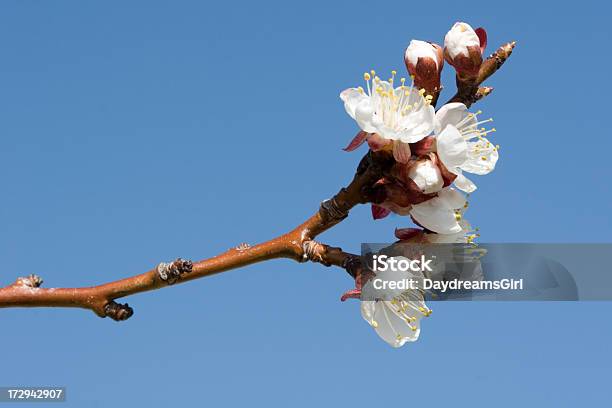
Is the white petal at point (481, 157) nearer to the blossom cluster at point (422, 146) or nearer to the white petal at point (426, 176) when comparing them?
the blossom cluster at point (422, 146)

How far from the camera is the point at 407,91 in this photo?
2.01m

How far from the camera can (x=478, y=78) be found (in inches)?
79.5

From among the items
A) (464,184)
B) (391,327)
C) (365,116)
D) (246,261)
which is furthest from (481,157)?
(246,261)

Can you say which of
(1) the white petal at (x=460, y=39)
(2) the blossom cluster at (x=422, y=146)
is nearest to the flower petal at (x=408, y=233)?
(2) the blossom cluster at (x=422, y=146)

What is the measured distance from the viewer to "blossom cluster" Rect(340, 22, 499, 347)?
187cm

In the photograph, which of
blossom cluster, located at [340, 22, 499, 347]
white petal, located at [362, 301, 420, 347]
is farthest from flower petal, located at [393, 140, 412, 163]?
white petal, located at [362, 301, 420, 347]

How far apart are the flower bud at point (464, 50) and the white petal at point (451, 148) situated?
0.22 meters

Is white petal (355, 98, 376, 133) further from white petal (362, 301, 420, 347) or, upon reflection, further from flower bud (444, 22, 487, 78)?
white petal (362, 301, 420, 347)

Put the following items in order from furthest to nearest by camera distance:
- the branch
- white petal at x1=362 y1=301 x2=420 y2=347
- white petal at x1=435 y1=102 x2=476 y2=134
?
white petal at x1=362 y1=301 x2=420 y2=347, white petal at x1=435 y1=102 x2=476 y2=134, the branch

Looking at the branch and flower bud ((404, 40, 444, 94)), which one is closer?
the branch

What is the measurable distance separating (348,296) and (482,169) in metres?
0.49

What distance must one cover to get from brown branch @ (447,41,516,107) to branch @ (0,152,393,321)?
0.28m

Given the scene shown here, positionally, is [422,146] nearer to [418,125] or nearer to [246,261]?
[418,125]

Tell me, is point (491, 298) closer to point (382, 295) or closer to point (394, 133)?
point (382, 295)
